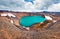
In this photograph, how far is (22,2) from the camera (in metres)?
3.58

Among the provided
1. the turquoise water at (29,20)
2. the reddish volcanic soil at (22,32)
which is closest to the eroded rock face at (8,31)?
the reddish volcanic soil at (22,32)

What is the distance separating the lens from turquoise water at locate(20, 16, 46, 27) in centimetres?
347

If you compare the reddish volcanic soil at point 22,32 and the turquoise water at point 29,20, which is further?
the turquoise water at point 29,20

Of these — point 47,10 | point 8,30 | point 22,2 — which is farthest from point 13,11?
point 47,10

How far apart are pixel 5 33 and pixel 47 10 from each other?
1.13 meters

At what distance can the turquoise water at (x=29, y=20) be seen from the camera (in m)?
3.47

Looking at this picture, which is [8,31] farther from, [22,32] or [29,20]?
[29,20]

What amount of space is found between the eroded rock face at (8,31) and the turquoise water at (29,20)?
0.24 metres

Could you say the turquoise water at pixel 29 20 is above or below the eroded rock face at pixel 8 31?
above

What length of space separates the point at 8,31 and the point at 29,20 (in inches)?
22.6

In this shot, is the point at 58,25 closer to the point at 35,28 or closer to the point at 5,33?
the point at 35,28

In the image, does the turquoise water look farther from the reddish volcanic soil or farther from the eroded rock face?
the eroded rock face

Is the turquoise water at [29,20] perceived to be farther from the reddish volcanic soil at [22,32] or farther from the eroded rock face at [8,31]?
the eroded rock face at [8,31]

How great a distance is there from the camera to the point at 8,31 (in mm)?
3227
